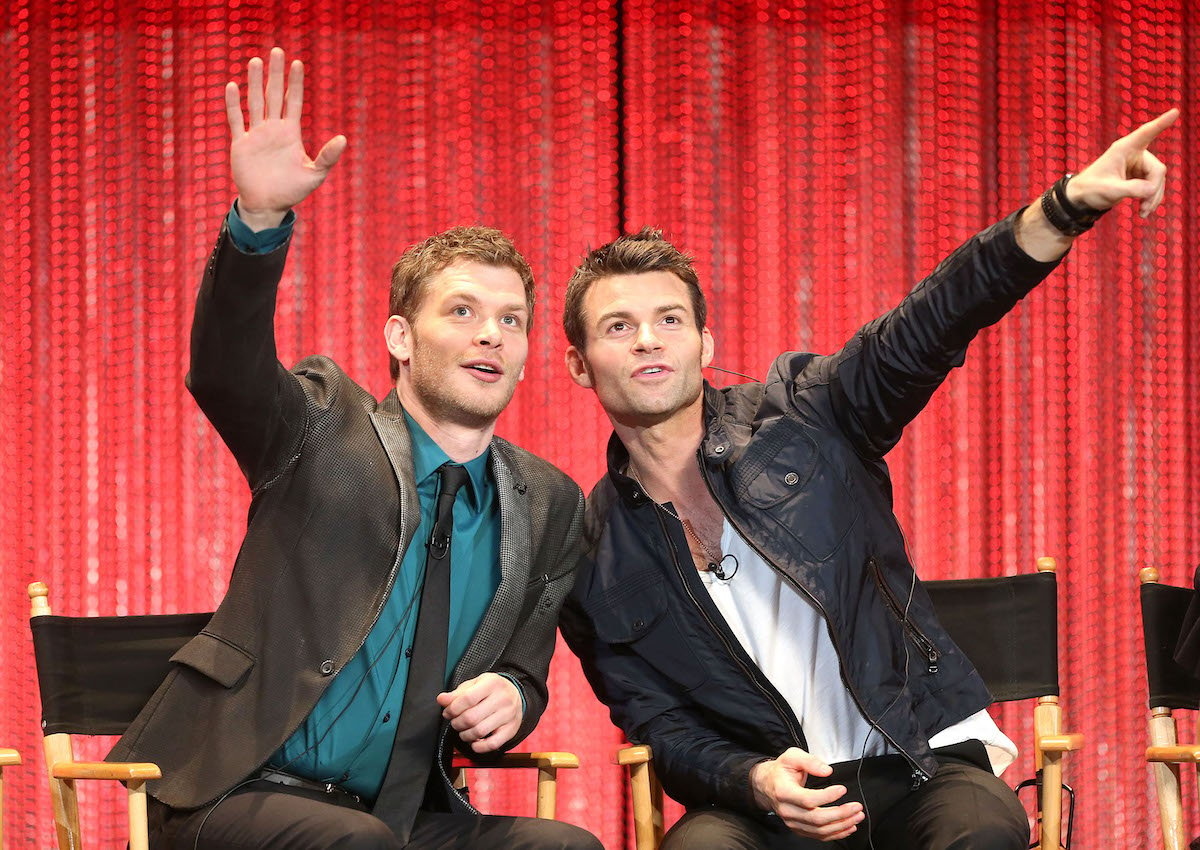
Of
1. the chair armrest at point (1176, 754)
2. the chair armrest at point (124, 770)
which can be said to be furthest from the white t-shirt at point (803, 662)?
the chair armrest at point (124, 770)

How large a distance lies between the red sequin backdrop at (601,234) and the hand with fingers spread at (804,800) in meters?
1.43

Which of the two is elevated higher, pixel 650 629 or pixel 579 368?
pixel 579 368

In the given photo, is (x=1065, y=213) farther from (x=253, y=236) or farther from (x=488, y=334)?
(x=253, y=236)

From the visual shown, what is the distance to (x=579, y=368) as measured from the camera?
258 cm

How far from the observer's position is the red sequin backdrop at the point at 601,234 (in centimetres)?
342

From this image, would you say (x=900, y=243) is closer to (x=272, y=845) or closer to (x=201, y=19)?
(x=201, y=19)

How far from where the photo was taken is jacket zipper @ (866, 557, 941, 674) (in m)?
2.25

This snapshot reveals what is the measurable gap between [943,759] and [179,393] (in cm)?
222

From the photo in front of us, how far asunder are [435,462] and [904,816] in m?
0.99

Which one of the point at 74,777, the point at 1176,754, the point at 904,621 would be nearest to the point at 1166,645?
the point at 1176,754

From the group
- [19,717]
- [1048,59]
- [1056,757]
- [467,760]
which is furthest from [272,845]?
[1048,59]

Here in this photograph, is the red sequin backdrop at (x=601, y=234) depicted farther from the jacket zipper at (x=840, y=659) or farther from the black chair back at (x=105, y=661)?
the jacket zipper at (x=840, y=659)

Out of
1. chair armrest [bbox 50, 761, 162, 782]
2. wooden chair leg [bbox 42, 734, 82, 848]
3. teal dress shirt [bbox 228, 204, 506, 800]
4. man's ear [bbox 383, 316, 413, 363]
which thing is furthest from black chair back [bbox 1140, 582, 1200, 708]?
wooden chair leg [bbox 42, 734, 82, 848]

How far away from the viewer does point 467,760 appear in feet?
7.55
